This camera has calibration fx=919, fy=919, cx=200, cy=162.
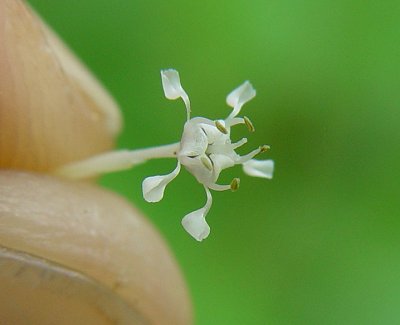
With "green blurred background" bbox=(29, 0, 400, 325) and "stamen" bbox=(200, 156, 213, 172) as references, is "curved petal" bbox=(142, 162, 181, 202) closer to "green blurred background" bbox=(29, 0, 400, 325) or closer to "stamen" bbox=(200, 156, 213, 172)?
"stamen" bbox=(200, 156, 213, 172)

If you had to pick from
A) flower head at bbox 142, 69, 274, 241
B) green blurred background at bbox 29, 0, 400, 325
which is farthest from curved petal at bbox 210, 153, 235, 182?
green blurred background at bbox 29, 0, 400, 325

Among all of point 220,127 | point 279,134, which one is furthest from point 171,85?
point 279,134

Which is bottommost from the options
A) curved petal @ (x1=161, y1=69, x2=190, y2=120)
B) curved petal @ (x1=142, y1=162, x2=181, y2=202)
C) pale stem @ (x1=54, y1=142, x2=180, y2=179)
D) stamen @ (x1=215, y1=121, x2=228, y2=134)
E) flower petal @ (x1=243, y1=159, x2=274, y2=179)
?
flower petal @ (x1=243, y1=159, x2=274, y2=179)

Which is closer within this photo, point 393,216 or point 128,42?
point 393,216

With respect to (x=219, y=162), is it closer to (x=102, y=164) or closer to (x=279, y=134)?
(x=102, y=164)

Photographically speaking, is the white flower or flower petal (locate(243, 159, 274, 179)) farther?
flower petal (locate(243, 159, 274, 179))

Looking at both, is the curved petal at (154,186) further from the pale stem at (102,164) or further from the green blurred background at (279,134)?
the green blurred background at (279,134)

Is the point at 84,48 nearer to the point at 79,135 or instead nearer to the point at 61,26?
the point at 61,26

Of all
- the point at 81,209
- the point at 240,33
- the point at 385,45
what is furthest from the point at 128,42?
the point at 81,209

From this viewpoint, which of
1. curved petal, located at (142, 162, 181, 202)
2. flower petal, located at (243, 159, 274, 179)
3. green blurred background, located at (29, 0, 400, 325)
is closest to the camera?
curved petal, located at (142, 162, 181, 202)
